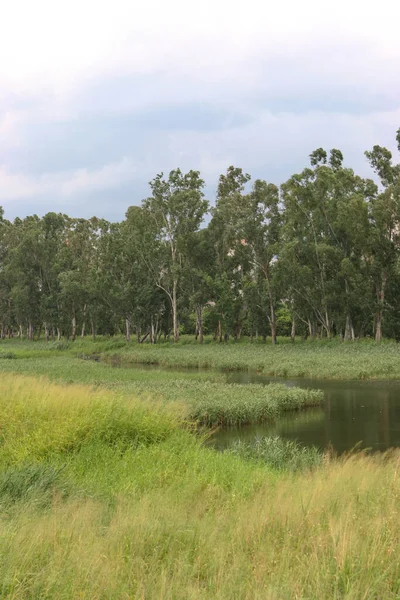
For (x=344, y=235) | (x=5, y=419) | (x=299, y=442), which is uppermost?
(x=344, y=235)

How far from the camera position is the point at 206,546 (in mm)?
5262

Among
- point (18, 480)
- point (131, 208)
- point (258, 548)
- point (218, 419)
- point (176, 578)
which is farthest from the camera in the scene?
point (131, 208)

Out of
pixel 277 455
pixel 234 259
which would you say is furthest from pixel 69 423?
pixel 234 259

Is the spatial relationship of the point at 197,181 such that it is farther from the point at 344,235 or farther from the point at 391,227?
the point at 391,227

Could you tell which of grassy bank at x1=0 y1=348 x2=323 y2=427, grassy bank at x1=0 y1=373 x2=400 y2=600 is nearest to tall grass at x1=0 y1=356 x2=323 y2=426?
grassy bank at x1=0 y1=348 x2=323 y2=427

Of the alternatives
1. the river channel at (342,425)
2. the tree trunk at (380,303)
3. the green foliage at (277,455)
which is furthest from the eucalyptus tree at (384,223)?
the green foliage at (277,455)

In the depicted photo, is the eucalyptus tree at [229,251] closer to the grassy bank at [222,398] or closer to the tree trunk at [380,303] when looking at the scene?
the tree trunk at [380,303]

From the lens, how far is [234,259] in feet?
194

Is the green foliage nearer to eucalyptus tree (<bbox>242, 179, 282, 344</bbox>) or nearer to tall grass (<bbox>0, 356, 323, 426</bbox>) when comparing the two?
tall grass (<bbox>0, 356, 323, 426</bbox>)

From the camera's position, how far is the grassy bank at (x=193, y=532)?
14.3ft

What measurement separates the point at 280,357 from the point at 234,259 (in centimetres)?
2139

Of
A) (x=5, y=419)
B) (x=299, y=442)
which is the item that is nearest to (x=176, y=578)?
(x=5, y=419)

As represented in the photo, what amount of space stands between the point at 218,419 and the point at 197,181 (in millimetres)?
43433

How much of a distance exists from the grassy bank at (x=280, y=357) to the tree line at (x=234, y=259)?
12.3ft
